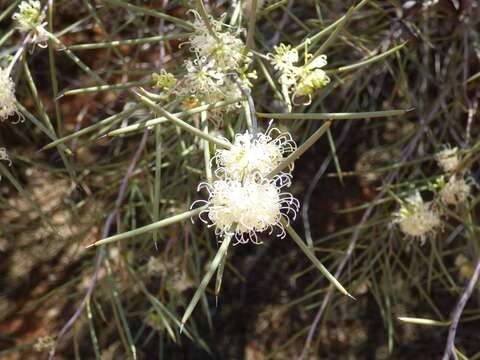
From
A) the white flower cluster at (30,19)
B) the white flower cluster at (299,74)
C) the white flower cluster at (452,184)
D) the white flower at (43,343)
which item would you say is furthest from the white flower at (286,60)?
the white flower at (43,343)

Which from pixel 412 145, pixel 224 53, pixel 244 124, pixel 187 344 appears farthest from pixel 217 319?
pixel 224 53

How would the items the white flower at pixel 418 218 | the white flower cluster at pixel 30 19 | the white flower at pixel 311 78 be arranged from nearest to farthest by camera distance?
1. the white flower at pixel 311 78
2. the white flower cluster at pixel 30 19
3. the white flower at pixel 418 218

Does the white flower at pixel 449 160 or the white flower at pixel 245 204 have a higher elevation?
the white flower at pixel 245 204

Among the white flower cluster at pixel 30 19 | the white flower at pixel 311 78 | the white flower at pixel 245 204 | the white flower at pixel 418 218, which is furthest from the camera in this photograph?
the white flower at pixel 418 218

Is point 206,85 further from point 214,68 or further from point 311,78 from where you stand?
point 311,78

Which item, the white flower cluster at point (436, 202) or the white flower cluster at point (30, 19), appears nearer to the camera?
the white flower cluster at point (30, 19)

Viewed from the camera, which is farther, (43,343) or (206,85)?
(43,343)

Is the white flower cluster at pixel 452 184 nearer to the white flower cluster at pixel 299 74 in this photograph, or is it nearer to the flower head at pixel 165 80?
the white flower cluster at pixel 299 74

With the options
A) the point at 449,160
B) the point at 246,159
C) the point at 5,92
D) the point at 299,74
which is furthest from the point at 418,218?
the point at 5,92
